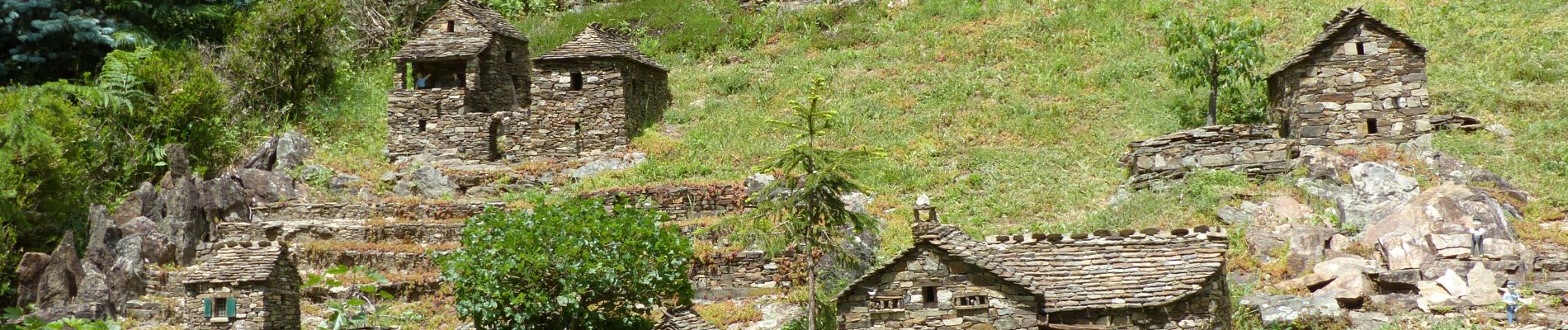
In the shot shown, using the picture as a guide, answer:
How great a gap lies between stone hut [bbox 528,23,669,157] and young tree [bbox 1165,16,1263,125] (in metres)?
14.3

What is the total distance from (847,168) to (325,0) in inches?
1072

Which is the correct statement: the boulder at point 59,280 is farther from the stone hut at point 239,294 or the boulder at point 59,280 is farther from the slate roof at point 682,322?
the slate roof at point 682,322

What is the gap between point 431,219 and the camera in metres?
31.4

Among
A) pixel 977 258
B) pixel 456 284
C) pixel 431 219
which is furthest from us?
pixel 431 219

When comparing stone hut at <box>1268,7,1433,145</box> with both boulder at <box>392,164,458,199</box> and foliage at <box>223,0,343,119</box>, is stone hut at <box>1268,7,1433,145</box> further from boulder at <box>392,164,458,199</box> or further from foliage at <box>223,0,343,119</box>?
foliage at <box>223,0,343,119</box>

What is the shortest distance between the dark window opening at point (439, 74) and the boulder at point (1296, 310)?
23.8 metres

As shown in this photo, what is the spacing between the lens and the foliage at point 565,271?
22359 millimetres

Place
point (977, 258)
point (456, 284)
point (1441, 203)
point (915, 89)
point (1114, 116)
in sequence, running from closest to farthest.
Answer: point (977, 258) → point (456, 284) → point (1441, 203) → point (1114, 116) → point (915, 89)

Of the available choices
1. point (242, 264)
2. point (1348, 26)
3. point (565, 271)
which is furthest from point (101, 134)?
point (1348, 26)

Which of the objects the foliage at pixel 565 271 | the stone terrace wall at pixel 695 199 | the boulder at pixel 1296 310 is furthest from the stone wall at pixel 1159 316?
the stone terrace wall at pixel 695 199

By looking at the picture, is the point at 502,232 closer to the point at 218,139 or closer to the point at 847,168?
the point at 847,168

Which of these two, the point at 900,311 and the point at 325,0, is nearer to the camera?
the point at 900,311

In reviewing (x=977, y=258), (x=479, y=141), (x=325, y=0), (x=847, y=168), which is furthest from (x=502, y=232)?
(x=325, y=0)

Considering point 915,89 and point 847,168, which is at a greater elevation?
point 915,89
